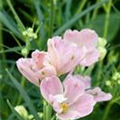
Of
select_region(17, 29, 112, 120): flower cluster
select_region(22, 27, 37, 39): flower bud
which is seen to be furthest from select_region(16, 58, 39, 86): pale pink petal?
select_region(22, 27, 37, 39): flower bud

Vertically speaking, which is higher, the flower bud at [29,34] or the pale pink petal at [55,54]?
the flower bud at [29,34]

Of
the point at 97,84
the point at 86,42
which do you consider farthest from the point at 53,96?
the point at 97,84

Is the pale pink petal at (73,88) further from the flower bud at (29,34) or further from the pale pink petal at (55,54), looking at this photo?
the flower bud at (29,34)

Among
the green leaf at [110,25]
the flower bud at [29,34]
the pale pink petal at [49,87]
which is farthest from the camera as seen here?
the green leaf at [110,25]

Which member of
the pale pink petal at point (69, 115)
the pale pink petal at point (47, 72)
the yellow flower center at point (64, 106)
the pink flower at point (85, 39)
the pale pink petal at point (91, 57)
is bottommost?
the pale pink petal at point (69, 115)

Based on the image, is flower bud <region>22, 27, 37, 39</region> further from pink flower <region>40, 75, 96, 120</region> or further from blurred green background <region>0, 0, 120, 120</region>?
pink flower <region>40, 75, 96, 120</region>

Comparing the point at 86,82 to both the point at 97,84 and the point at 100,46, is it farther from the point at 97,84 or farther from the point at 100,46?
the point at 97,84

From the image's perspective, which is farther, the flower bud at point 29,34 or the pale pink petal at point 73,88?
the flower bud at point 29,34

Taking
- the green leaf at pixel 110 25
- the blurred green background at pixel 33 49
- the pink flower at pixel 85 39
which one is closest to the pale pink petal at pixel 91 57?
the pink flower at pixel 85 39

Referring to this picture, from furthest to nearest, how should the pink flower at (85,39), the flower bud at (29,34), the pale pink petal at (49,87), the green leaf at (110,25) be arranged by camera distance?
the green leaf at (110,25)
the flower bud at (29,34)
the pink flower at (85,39)
the pale pink petal at (49,87)
